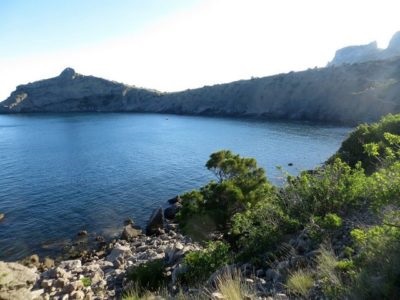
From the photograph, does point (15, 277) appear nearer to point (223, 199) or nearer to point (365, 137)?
point (223, 199)

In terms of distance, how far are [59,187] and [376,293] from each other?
154 ft

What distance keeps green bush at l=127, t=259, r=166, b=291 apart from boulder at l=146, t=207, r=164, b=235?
16.7 m

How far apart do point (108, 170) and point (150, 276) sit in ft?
144

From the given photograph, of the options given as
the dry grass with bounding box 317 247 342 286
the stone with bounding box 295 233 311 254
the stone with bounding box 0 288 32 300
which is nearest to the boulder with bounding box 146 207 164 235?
the stone with bounding box 0 288 32 300

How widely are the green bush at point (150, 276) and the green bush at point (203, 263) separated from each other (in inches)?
72.0

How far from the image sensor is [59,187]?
48.1 m

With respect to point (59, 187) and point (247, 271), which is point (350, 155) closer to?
point (247, 271)

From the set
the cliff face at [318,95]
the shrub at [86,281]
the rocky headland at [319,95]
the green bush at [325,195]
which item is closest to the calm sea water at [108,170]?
the shrub at [86,281]

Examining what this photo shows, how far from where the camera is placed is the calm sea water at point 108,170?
117ft

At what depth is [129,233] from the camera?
107 ft

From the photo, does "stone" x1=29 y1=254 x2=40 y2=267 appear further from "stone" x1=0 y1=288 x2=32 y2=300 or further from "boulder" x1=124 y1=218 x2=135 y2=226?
"stone" x1=0 y1=288 x2=32 y2=300

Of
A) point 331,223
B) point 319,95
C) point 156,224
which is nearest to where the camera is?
point 331,223

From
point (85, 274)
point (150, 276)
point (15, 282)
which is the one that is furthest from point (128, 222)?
point (150, 276)

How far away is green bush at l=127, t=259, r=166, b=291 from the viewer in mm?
15508
